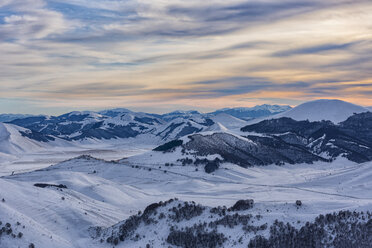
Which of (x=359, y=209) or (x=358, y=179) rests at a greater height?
(x=359, y=209)

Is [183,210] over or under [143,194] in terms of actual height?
over

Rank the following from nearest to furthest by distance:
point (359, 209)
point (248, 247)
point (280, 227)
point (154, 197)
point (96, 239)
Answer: point (248, 247), point (280, 227), point (359, 209), point (96, 239), point (154, 197)

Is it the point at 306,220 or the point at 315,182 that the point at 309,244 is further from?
the point at 315,182

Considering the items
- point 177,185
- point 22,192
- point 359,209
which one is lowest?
point 177,185

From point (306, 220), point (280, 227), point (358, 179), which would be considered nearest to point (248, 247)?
point (280, 227)

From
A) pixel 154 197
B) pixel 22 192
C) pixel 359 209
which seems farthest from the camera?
pixel 154 197

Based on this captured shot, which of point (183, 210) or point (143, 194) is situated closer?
point (183, 210)

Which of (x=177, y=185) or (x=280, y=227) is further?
(x=177, y=185)

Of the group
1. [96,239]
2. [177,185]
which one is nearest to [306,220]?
[96,239]

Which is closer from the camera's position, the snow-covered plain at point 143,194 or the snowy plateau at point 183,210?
the snowy plateau at point 183,210

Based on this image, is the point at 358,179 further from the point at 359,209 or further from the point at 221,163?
the point at 359,209

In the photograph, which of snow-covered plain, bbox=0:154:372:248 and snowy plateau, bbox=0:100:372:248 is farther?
snow-covered plain, bbox=0:154:372:248
